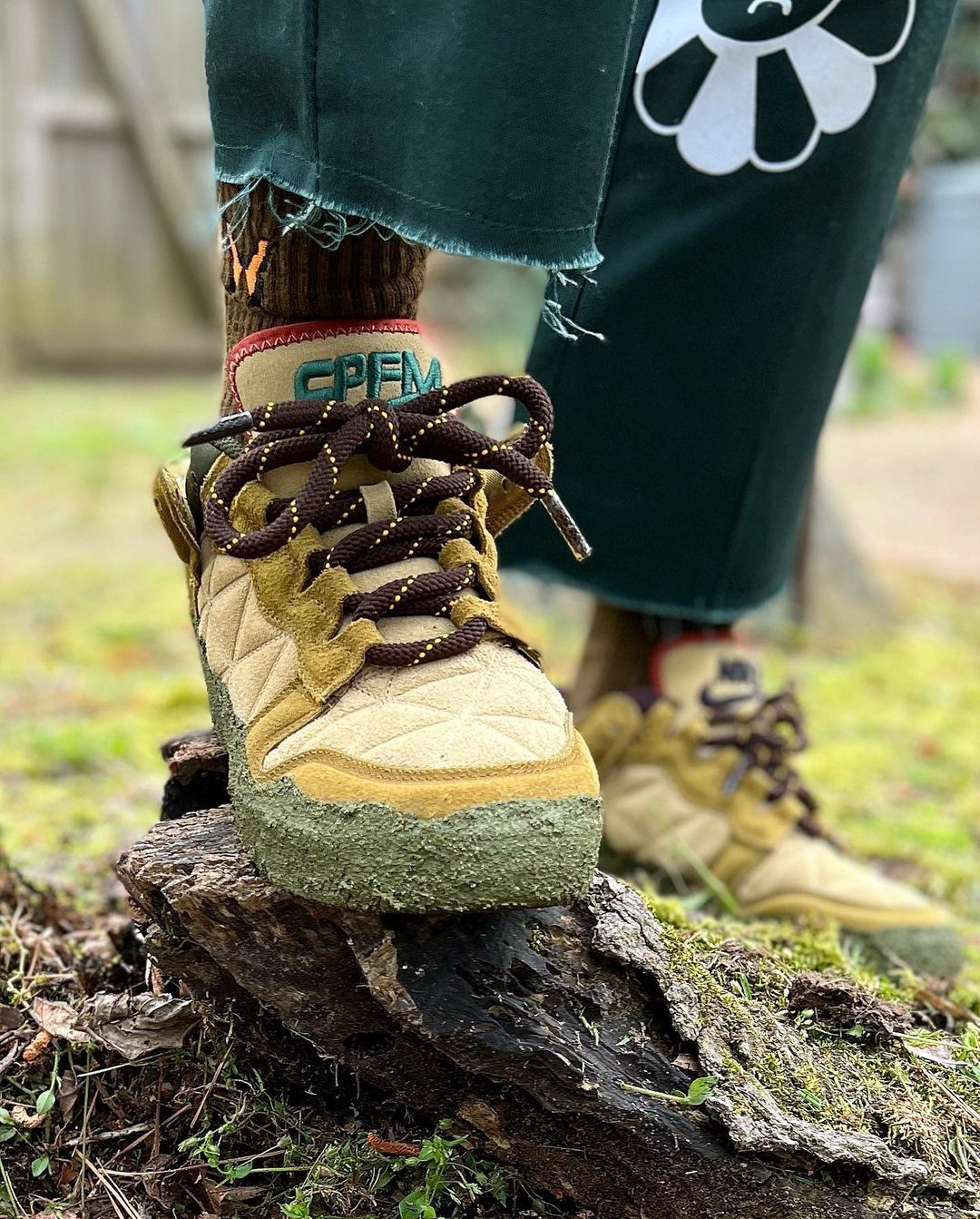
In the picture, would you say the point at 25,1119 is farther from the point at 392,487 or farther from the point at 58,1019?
the point at 392,487

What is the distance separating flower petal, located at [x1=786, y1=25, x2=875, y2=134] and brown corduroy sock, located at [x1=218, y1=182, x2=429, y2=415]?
1.83ft

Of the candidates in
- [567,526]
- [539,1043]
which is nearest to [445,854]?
[539,1043]

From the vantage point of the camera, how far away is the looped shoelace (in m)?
1.75

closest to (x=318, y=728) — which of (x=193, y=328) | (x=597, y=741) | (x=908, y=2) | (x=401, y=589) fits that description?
(x=401, y=589)

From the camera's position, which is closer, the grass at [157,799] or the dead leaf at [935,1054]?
the grass at [157,799]

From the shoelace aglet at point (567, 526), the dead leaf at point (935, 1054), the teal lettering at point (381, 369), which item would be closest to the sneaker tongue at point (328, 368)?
the teal lettering at point (381, 369)

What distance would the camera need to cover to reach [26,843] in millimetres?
1959

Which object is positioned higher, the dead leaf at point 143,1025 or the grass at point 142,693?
the dead leaf at point 143,1025

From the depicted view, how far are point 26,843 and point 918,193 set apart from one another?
963 cm

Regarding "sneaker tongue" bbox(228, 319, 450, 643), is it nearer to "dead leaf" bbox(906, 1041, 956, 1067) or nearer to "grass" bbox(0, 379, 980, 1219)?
"grass" bbox(0, 379, 980, 1219)

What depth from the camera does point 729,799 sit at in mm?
1747

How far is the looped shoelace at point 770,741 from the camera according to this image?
1748 mm

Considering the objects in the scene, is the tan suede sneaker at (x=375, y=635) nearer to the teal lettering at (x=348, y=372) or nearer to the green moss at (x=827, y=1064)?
the teal lettering at (x=348, y=372)

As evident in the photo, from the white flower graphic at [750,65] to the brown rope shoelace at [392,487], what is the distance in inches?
21.4
